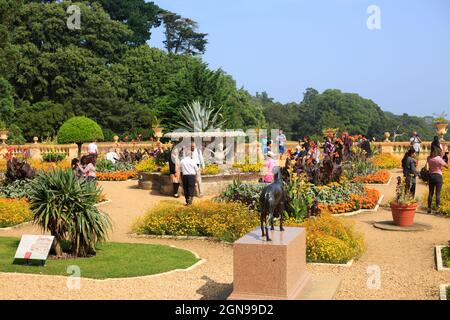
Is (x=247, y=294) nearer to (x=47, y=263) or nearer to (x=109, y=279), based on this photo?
(x=109, y=279)

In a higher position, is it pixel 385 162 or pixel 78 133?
pixel 78 133

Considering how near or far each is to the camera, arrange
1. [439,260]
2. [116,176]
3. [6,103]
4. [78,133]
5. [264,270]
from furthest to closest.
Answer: [6,103]
[78,133]
[116,176]
[439,260]
[264,270]

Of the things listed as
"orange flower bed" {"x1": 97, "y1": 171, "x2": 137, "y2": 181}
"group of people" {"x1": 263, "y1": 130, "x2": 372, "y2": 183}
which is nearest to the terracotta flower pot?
"group of people" {"x1": 263, "y1": 130, "x2": 372, "y2": 183}

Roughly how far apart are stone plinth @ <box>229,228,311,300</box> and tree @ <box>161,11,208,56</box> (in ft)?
205

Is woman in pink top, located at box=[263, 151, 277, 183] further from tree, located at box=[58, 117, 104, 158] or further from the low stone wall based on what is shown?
tree, located at box=[58, 117, 104, 158]

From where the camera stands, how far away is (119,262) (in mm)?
10156

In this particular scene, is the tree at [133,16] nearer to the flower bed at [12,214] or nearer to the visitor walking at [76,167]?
the visitor walking at [76,167]

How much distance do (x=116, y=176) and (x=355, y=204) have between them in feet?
39.8

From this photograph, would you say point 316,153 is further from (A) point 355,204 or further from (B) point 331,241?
(B) point 331,241

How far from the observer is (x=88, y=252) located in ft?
35.8

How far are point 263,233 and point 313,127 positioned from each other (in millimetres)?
66173

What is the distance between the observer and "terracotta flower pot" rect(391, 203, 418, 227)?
1329 cm

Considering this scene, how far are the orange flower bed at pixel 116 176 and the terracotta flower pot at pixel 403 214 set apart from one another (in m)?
14.1

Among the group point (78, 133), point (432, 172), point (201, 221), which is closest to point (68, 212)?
point (201, 221)
